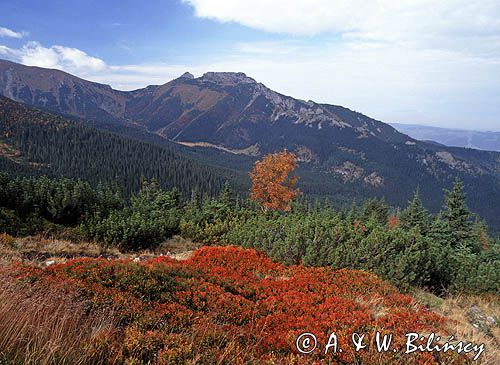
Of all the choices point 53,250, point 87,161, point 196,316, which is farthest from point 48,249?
point 87,161

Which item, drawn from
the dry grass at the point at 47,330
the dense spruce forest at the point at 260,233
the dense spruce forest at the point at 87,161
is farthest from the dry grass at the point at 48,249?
the dense spruce forest at the point at 87,161

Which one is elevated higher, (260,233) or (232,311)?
(232,311)

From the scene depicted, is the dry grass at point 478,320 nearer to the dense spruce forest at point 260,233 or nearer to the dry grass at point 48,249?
the dense spruce forest at point 260,233

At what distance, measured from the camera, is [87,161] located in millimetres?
170750

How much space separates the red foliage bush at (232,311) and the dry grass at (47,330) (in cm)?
33

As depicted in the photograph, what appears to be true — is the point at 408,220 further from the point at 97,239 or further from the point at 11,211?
Result: the point at 11,211

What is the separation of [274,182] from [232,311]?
28.9 metres

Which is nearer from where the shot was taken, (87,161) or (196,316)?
(196,316)

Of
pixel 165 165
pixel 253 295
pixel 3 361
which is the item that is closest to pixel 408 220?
pixel 253 295

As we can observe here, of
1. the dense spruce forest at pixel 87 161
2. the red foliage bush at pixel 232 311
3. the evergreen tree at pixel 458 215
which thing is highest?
the red foliage bush at pixel 232 311

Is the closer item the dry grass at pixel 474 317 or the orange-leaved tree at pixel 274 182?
the dry grass at pixel 474 317

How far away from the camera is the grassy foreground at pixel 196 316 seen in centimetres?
423

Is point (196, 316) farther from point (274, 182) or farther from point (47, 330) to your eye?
point (274, 182)

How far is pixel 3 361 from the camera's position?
330 centimetres
